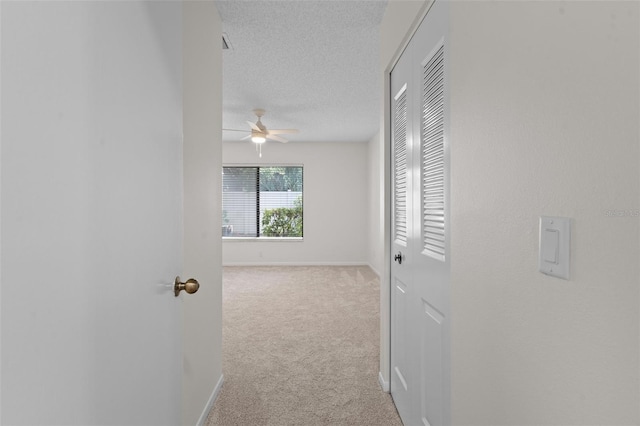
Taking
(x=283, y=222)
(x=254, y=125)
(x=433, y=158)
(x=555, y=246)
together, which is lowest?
(x=283, y=222)

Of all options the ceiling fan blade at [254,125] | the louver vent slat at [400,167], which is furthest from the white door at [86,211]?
the ceiling fan blade at [254,125]

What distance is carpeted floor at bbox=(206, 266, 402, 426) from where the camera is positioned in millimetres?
2066

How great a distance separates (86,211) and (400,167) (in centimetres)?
171

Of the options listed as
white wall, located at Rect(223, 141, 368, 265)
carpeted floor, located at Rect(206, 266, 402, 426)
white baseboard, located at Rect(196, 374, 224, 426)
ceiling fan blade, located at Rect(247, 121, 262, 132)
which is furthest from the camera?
white wall, located at Rect(223, 141, 368, 265)

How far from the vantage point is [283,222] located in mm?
7402

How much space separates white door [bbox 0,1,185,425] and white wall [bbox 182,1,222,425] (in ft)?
2.65

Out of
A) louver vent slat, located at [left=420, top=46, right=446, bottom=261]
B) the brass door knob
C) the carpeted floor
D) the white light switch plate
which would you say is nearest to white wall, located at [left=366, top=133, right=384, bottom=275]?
the carpeted floor

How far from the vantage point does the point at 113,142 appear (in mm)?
Answer: 692

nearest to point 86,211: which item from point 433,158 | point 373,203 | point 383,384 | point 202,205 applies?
point 433,158

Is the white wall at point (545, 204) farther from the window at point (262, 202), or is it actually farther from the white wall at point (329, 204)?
the window at point (262, 202)

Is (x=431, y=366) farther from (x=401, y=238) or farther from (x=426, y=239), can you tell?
(x=401, y=238)

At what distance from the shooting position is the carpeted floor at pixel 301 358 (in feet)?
6.78

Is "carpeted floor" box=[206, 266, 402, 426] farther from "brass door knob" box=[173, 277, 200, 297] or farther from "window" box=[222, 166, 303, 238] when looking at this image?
"window" box=[222, 166, 303, 238]

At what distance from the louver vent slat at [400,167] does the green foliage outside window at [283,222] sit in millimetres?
5283
